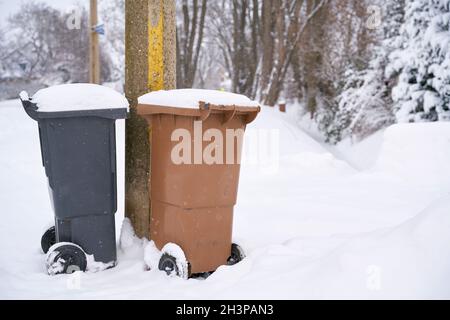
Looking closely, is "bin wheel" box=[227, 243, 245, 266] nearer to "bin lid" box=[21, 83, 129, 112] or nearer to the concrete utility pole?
the concrete utility pole

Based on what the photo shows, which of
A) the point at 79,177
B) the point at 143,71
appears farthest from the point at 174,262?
the point at 143,71

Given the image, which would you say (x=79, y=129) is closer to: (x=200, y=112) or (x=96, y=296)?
(x=200, y=112)

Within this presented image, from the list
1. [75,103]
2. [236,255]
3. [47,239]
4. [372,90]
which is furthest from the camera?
[372,90]

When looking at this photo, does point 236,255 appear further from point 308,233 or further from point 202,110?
point 202,110

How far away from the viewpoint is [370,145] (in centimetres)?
1284

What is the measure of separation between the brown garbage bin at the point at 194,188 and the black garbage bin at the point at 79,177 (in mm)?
305

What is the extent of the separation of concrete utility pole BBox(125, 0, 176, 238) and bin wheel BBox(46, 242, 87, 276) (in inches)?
22.9

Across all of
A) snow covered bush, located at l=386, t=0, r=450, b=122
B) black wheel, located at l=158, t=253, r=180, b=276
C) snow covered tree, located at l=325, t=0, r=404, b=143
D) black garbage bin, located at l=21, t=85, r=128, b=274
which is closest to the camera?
black garbage bin, located at l=21, t=85, r=128, b=274

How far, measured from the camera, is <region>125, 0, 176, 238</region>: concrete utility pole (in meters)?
3.33

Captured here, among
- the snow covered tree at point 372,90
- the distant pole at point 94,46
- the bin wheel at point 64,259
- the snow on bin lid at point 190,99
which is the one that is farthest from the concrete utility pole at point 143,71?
the snow covered tree at point 372,90

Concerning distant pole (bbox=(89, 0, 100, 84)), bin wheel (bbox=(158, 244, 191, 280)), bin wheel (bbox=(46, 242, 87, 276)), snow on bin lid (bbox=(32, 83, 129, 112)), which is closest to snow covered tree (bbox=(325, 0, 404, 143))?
distant pole (bbox=(89, 0, 100, 84))

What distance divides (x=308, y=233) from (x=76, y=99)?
2407 millimetres

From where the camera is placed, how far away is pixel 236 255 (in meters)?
3.30
